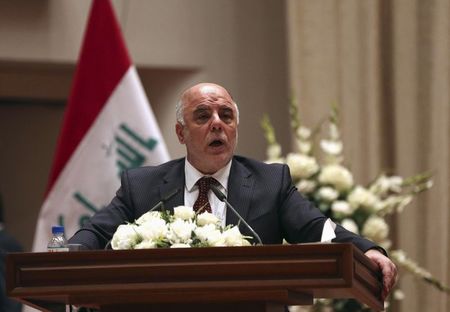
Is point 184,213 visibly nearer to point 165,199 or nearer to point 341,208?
point 165,199

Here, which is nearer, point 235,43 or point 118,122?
point 118,122

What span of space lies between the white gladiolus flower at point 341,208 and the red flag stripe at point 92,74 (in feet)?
6.66

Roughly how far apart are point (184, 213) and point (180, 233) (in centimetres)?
12

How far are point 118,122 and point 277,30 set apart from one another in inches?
55.3

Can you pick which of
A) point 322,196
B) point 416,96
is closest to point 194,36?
point 416,96

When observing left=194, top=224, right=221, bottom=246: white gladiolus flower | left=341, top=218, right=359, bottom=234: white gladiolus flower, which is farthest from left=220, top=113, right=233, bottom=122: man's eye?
left=341, top=218, right=359, bottom=234: white gladiolus flower

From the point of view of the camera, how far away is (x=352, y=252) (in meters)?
3.38

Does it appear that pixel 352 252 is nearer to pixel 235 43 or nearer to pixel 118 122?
pixel 118 122

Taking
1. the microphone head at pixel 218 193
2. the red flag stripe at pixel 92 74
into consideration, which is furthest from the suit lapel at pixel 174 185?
the red flag stripe at pixel 92 74

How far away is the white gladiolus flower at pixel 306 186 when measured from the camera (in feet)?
21.1

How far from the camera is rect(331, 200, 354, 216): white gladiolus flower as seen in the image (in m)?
6.32

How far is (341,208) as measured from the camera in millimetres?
6320

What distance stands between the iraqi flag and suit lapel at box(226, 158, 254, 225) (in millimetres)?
→ 3383

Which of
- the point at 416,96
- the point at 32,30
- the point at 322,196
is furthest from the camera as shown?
the point at 32,30
